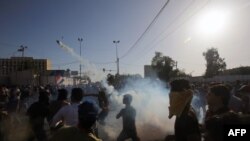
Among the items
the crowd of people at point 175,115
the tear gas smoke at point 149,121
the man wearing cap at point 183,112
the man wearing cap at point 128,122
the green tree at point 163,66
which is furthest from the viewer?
the green tree at point 163,66

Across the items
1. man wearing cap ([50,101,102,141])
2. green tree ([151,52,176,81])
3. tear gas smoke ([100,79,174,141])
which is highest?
green tree ([151,52,176,81])

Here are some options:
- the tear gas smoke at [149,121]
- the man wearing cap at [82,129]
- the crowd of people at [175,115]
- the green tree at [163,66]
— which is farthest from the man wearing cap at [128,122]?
the green tree at [163,66]

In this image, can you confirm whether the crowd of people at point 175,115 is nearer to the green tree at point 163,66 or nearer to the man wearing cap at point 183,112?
the man wearing cap at point 183,112

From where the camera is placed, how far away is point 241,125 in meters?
3.35

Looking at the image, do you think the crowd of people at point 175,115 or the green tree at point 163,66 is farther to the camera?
the green tree at point 163,66

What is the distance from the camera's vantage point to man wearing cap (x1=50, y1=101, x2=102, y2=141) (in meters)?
3.59

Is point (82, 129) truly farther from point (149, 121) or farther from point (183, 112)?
point (149, 121)

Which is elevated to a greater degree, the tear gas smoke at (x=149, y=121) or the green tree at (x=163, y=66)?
the green tree at (x=163, y=66)

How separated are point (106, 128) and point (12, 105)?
3.57 metres

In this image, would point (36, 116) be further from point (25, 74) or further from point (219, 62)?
point (219, 62)

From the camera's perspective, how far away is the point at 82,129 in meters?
3.71

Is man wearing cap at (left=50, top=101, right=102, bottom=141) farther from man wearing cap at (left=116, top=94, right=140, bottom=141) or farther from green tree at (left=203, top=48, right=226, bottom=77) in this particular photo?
green tree at (left=203, top=48, right=226, bottom=77)

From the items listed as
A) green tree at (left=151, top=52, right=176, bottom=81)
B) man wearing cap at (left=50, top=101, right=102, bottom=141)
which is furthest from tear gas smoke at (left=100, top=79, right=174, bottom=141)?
green tree at (left=151, top=52, right=176, bottom=81)

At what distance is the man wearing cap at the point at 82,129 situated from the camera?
3.59 metres
